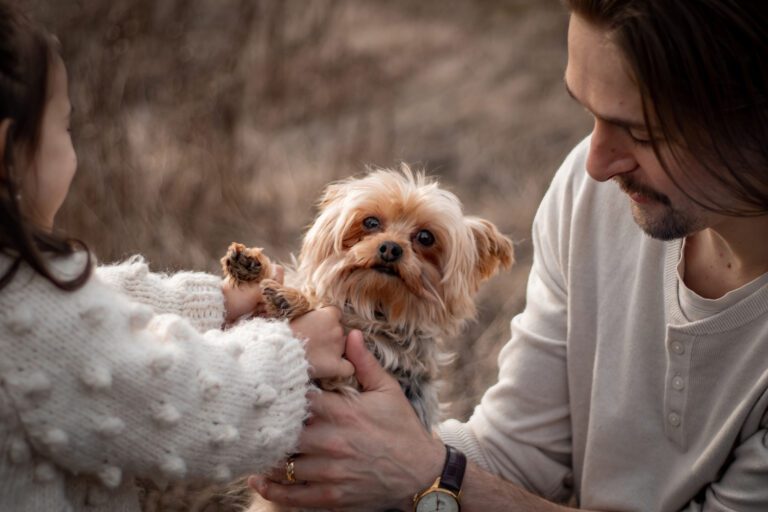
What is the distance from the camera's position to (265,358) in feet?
6.37

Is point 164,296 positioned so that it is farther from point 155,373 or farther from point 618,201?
point 618,201

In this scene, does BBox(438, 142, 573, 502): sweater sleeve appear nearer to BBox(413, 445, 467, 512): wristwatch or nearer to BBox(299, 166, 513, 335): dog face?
BBox(299, 166, 513, 335): dog face

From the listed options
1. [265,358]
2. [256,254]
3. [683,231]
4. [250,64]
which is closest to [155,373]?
[265,358]

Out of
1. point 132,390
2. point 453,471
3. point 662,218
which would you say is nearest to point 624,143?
point 662,218

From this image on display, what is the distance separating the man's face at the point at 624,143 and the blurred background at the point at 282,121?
1.95 meters

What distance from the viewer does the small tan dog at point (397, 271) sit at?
2.44 meters

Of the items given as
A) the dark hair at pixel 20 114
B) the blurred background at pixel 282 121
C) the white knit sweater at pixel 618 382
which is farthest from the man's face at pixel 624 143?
the blurred background at pixel 282 121

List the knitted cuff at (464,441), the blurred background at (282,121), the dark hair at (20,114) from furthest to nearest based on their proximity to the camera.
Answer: the blurred background at (282,121), the knitted cuff at (464,441), the dark hair at (20,114)

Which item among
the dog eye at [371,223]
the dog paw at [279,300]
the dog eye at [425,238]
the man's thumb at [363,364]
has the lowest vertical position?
the man's thumb at [363,364]

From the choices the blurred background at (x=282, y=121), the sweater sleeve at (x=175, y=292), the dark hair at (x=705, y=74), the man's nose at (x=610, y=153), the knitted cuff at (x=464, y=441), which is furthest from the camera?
the blurred background at (x=282, y=121)

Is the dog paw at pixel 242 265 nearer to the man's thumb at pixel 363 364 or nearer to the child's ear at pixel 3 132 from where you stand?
the man's thumb at pixel 363 364

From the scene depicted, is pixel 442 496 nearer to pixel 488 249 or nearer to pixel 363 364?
pixel 363 364

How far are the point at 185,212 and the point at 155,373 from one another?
9.29ft

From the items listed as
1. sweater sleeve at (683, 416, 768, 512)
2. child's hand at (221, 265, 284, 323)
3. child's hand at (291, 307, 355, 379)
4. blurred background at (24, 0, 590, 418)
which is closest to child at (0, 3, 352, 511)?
child's hand at (291, 307, 355, 379)
